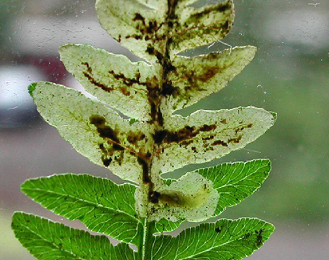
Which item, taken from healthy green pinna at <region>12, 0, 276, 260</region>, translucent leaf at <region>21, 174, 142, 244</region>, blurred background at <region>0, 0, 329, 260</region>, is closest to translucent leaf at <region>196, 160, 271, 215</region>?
healthy green pinna at <region>12, 0, 276, 260</region>

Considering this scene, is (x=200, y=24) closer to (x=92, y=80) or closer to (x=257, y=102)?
(x=92, y=80)

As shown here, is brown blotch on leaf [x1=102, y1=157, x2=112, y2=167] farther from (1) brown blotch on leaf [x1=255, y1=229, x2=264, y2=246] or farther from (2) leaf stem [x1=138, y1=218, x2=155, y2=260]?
(1) brown blotch on leaf [x1=255, y1=229, x2=264, y2=246]

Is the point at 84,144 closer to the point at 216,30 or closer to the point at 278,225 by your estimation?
the point at 216,30

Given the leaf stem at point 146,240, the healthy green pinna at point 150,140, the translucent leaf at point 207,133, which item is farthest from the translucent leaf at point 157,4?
the leaf stem at point 146,240

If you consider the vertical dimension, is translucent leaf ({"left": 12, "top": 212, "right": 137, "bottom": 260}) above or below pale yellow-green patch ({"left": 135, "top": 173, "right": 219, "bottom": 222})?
below

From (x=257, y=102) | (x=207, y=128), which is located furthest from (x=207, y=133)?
(x=257, y=102)
